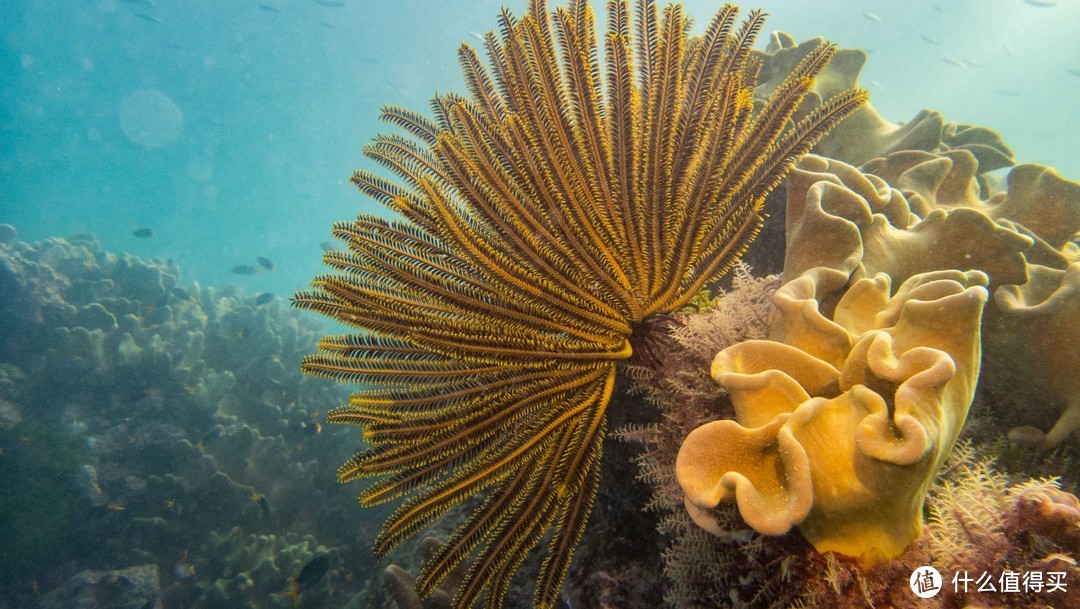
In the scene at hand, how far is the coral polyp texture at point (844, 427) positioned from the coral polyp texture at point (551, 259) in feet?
2.38

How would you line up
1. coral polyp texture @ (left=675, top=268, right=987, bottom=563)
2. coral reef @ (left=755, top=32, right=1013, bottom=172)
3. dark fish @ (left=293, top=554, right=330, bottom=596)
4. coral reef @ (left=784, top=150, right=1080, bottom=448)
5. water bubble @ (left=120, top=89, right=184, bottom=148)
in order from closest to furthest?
coral polyp texture @ (left=675, top=268, right=987, bottom=563)
coral reef @ (left=784, top=150, right=1080, bottom=448)
coral reef @ (left=755, top=32, right=1013, bottom=172)
dark fish @ (left=293, top=554, right=330, bottom=596)
water bubble @ (left=120, top=89, right=184, bottom=148)

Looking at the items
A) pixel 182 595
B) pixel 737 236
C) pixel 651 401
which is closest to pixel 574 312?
pixel 651 401

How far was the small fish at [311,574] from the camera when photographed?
7.54 metres

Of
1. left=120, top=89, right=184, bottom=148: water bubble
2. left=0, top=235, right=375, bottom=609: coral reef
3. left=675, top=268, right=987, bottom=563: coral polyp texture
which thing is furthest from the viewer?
left=120, top=89, right=184, bottom=148: water bubble

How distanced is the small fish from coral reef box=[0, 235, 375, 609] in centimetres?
25

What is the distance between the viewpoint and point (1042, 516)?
1.52m

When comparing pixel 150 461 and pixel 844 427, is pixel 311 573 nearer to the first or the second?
pixel 150 461

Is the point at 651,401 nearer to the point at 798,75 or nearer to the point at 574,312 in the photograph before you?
the point at 574,312

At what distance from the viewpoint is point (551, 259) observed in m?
2.45

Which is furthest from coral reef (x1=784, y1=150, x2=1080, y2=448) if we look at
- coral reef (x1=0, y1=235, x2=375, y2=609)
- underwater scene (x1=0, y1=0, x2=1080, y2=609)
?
coral reef (x1=0, y1=235, x2=375, y2=609)

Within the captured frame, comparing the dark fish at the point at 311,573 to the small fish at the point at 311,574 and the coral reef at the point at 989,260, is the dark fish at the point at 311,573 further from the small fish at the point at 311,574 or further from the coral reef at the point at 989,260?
the coral reef at the point at 989,260

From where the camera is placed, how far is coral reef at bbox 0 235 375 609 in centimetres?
862

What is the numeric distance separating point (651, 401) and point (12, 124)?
5440 inches

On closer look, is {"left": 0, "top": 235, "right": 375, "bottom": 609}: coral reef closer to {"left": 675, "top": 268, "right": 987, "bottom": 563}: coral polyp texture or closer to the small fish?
the small fish
